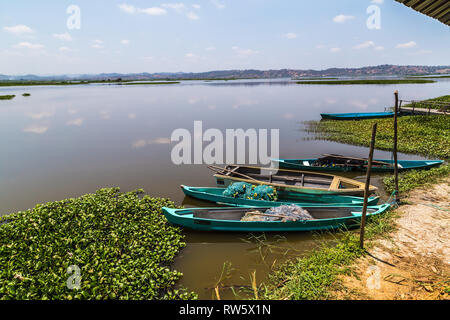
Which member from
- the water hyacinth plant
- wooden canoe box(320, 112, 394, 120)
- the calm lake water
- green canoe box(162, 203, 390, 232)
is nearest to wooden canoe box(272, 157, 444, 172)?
the calm lake water

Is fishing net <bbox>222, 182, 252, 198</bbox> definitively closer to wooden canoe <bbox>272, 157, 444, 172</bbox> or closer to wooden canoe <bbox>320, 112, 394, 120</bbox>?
wooden canoe <bbox>272, 157, 444, 172</bbox>

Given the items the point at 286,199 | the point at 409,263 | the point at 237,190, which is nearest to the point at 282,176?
the point at 286,199

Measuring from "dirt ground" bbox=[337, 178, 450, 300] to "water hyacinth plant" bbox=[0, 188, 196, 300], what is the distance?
14.3 feet

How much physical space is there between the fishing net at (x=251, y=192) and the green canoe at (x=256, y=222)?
844 mm

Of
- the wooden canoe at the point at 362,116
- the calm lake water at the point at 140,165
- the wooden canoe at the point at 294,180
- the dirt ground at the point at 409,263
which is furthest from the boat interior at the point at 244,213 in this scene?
the wooden canoe at the point at 362,116

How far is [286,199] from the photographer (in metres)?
10.7

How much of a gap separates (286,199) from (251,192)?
5.56ft

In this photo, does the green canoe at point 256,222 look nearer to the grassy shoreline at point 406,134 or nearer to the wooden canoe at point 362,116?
the grassy shoreline at point 406,134

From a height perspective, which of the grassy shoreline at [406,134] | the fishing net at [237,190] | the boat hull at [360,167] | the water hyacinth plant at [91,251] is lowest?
the water hyacinth plant at [91,251]

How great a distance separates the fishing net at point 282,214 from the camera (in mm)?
8430

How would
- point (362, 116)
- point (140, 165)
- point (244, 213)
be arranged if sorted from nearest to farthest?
point (244, 213) → point (140, 165) → point (362, 116)

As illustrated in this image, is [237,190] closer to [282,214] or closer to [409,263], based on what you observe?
[282,214]
